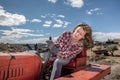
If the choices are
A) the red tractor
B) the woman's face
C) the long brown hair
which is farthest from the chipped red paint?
the long brown hair

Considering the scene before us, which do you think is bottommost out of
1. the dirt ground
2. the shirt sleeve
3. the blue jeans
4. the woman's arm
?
the dirt ground

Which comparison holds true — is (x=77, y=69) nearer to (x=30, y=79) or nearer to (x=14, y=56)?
(x=30, y=79)

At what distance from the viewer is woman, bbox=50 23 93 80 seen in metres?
4.09

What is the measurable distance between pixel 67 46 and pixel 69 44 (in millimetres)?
57

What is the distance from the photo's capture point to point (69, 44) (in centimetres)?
424

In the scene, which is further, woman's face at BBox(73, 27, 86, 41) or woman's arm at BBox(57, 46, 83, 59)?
woman's face at BBox(73, 27, 86, 41)

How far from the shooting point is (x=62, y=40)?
431 cm

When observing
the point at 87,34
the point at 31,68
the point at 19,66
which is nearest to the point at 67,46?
the point at 87,34

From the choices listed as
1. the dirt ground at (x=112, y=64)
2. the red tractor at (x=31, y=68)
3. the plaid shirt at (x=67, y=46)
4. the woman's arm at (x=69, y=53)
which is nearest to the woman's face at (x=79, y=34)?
the plaid shirt at (x=67, y=46)

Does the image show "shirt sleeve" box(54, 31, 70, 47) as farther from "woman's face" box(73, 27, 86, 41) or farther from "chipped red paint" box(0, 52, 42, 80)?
"chipped red paint" box(0, 52, 42, 80)

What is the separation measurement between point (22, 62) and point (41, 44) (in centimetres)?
106

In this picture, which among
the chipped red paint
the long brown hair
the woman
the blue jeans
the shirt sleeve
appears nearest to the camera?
the chipped red paint

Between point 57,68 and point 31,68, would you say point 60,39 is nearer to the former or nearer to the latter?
point 57,68

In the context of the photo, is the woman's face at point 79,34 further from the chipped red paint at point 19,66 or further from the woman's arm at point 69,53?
the chipped red paint at point 19,66
